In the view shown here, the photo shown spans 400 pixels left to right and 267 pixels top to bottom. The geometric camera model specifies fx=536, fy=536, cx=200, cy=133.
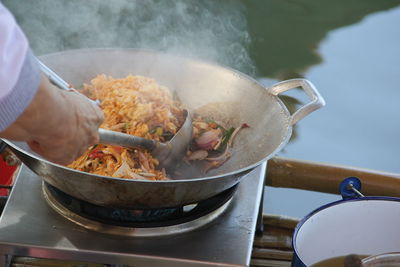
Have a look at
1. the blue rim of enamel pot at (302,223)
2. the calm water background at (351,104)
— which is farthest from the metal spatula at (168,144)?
the calm water background at (351,104)

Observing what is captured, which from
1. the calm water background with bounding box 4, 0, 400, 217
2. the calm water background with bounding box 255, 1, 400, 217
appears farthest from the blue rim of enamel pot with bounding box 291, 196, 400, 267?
the calm water background with bounding box 255, 1, 400, 217

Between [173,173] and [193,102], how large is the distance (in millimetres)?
401

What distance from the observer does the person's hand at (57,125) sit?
1229 mm

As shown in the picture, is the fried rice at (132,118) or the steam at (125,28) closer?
the fried rice at (132,118)

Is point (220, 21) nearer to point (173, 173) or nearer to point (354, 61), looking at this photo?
point (354, 61)

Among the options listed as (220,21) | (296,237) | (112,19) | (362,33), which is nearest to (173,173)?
(296,237)

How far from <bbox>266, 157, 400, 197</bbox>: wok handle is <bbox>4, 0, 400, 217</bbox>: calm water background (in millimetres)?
749

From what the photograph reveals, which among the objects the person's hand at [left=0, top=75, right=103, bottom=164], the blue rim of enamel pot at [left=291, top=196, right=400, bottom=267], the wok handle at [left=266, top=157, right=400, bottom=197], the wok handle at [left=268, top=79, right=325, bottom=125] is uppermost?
the person's hand at [left=0, top=75, right=103, bottom=164]

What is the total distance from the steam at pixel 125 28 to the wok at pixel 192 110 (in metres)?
0.54

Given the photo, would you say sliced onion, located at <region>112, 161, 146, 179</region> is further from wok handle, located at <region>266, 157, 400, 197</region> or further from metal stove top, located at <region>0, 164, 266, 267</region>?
wok handle, located at <region>266, 157, 400, 197</region>

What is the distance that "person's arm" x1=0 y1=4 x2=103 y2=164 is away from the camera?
1.10 meters

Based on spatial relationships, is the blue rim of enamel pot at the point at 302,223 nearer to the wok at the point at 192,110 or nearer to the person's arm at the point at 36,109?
the wok at the point at 192,110

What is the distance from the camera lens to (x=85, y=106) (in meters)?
1.40

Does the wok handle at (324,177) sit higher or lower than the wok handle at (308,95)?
lower
